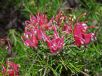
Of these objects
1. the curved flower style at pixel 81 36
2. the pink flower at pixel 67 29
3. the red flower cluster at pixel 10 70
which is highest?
the pink flower at pixel 67 29

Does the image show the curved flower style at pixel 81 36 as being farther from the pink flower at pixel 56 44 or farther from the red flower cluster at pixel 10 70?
the red flower cluster at pixel 10 70

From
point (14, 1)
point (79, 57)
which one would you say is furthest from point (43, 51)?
point (14, 1)

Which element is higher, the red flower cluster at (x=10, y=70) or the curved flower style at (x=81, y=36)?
the curved flower style at (x=81, y=36)

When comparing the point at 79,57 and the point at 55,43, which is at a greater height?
the point at 55,43

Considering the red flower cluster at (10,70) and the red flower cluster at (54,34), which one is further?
the red flower cluster at (10,70)

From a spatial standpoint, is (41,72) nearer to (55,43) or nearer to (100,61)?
(55,43)

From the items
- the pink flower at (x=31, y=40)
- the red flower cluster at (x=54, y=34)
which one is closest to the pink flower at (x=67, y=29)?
the red flower cluster at (x=54, y=34)

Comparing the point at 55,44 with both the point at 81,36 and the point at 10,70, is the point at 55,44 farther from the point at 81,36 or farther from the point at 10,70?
the point at 10,70

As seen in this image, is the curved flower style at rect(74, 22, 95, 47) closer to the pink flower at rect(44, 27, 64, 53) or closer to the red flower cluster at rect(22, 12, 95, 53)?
the red flower cluster at rect(22, 12, 95, 53)
